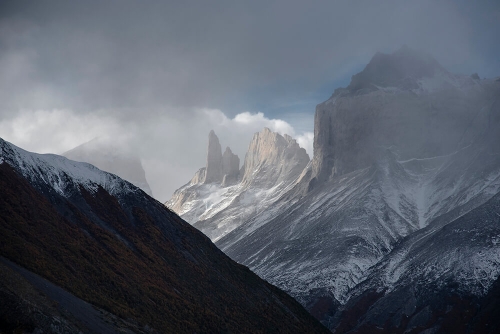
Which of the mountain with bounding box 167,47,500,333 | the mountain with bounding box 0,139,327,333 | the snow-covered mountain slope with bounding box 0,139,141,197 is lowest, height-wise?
the mountain with bounding box 167,47,500,333

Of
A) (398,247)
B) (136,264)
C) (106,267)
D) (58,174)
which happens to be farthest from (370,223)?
(106,267)

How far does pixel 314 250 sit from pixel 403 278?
34365 mm

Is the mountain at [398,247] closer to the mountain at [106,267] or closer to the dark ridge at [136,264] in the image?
the dark ridge at [136,264]

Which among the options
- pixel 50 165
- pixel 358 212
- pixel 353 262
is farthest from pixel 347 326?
pixel 50 165

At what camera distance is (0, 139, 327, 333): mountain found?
38.6m

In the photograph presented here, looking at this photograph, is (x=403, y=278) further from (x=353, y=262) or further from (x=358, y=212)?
(x=358, y=212)

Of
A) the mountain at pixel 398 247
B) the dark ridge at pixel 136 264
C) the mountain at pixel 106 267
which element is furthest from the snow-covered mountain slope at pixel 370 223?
the mountain at pixel 106 267

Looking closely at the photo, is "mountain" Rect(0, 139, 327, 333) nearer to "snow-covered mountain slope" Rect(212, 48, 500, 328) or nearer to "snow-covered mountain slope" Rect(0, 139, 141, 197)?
"snow-covered mountain slope" Rect(0, 139, 141, 197)

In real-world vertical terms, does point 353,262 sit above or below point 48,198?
below

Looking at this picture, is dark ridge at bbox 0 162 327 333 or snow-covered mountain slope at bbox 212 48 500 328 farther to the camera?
snow-covered mountain slope at bbox 212 48 500 328

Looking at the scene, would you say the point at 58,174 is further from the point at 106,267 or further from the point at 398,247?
the point at 398,247

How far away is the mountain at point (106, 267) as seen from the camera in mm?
38562

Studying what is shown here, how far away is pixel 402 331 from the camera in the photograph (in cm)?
9831

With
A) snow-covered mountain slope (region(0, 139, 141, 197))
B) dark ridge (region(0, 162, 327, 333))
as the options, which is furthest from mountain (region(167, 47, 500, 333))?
snow-covered mountain slope (region(0, 139, 141, 197))
